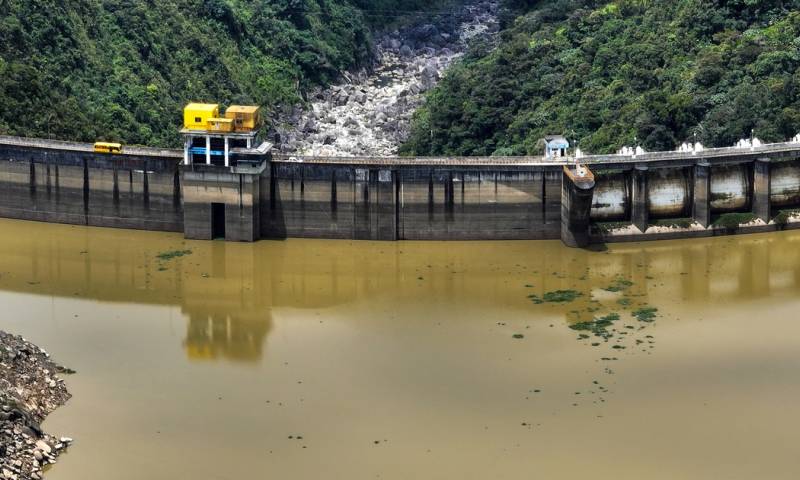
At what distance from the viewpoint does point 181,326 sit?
51375mm

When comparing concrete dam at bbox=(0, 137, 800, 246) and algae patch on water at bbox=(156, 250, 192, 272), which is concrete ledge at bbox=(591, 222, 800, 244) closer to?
concrete dam at bbox=(0, 137, 800, 246)

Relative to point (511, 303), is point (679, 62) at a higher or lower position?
higher

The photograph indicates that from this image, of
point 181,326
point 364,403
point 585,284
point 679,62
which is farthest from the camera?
point 679,62

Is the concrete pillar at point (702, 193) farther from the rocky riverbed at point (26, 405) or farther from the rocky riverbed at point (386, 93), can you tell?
the rocky riverbed at point (26, 405)

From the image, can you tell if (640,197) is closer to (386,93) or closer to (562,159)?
(562,159)

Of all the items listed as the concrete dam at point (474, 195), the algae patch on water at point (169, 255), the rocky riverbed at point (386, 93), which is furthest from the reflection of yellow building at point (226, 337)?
the rocky riverbed at point (386, 93)

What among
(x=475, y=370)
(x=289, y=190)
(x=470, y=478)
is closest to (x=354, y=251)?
(x=289, y=190)

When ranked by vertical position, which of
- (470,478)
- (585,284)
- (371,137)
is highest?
(371,137)

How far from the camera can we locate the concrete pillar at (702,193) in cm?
6100

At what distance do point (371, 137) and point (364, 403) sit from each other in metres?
43.0

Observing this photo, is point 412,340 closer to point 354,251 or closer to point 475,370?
point 475,370

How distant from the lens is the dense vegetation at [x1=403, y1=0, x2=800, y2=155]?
6844 cm

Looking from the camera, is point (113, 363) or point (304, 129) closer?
point (113, 363)

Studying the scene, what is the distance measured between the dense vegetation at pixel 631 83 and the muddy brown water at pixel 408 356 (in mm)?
9759
